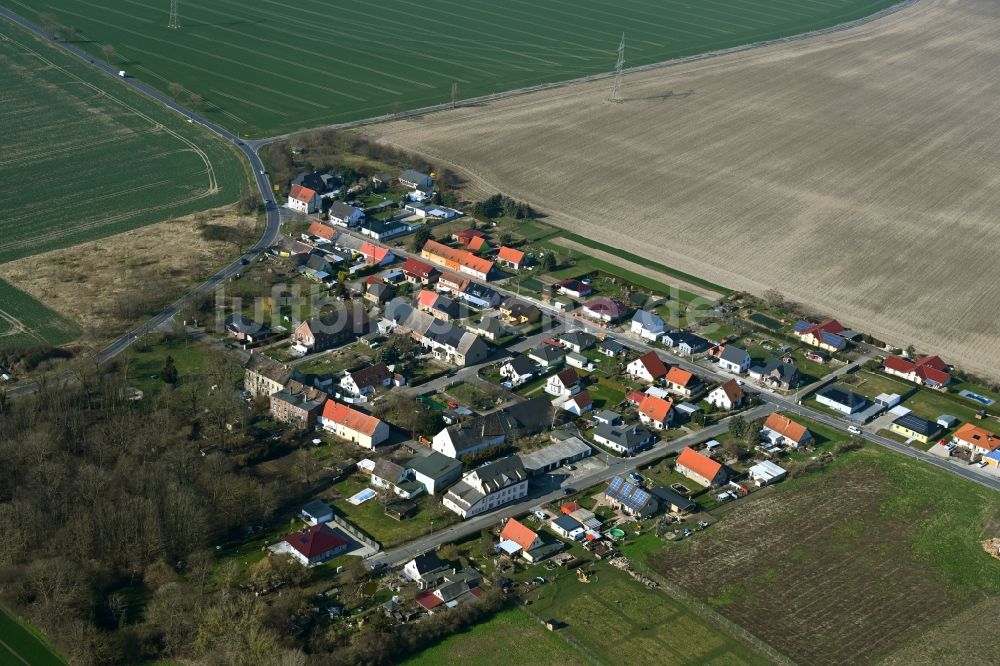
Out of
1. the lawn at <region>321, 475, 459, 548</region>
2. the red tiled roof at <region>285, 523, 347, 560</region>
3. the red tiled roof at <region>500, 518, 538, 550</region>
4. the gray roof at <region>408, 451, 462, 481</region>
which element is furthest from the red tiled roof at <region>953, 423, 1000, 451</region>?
the red tiled roof at <region>285, 523, 347, 560</region>

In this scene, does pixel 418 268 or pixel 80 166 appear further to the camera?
pixel 80 166

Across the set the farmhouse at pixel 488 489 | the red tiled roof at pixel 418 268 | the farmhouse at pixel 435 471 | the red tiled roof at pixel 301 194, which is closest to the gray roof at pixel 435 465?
the farmhouse at pixel 435 471

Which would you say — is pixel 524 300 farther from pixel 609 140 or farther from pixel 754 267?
pixel 609 140

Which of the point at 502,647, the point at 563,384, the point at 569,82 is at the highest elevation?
the point at 569,82

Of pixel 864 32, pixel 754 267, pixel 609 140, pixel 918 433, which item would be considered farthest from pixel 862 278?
pixel 864 32

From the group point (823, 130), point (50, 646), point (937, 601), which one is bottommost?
point (50, 646)

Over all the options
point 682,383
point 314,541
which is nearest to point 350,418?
point 314,541

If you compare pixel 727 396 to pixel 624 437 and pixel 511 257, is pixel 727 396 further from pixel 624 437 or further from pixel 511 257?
pixel 511 257
